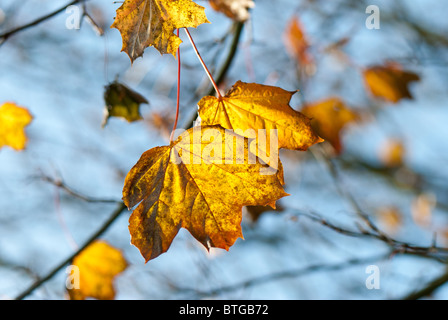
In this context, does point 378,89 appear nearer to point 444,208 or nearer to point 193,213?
point 193,213

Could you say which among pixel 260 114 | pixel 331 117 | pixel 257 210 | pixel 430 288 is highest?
pixel 331 117

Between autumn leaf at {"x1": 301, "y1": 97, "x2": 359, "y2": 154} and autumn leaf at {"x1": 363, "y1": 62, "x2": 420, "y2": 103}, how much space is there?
415mm

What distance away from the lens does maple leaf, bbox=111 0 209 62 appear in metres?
1.29

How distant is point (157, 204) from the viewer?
1.36 metres

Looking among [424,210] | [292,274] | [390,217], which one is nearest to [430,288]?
[292,274]

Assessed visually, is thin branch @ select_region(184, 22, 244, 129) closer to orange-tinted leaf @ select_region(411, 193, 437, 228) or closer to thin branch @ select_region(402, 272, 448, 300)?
thin branch @ select_region(402, 272, 448, 300)

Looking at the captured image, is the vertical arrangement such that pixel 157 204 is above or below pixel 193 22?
below

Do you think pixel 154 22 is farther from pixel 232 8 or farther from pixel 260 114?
pixel 232 8

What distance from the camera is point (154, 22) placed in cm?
132

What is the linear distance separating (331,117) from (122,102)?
1.51m

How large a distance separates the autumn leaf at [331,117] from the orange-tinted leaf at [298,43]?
473mm
